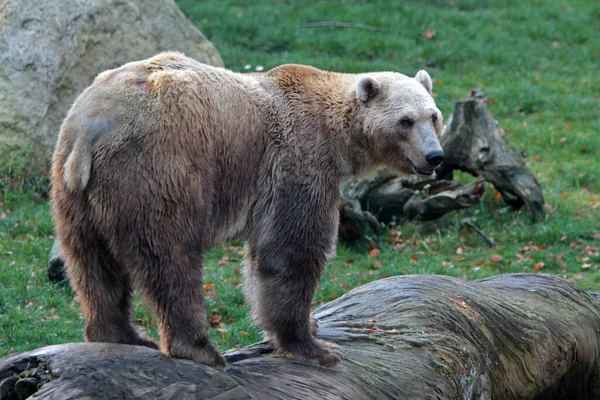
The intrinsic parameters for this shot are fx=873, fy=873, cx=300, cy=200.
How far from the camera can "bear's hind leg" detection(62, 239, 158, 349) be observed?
4.68 meters

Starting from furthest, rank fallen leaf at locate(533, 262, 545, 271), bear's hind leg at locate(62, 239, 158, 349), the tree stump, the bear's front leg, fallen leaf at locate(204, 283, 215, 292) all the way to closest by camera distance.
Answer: the tree stump < fallen leaf at locate(533, 262, 545, 271) < fallen leaf at locate(204, 283, 215, 292) < the bear's front leg < bear's hind leg at locate(62, 239, 158, 349)

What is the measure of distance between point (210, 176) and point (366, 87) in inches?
53.1

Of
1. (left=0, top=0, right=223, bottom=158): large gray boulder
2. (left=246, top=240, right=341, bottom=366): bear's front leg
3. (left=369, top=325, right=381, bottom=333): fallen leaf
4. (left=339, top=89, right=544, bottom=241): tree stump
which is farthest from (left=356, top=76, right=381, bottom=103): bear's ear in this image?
(left=0, top=0, right=223, bottom=158): large gray boulder

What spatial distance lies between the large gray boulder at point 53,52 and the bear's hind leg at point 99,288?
632 cm

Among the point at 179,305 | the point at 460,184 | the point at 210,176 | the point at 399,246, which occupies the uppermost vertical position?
the point at 210,176

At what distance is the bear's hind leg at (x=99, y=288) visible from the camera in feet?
15.4

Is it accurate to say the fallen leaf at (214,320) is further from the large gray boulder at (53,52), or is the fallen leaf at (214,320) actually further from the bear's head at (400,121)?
the large gray boulder at (53,52)

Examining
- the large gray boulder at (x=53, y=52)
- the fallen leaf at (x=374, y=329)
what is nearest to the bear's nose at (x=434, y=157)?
the fallen leaf at (x=374, y=329)

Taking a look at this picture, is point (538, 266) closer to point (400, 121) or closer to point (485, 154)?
point (485, 154)

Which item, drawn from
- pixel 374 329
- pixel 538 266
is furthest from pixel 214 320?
pixel 538 266

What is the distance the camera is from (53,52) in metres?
11.0

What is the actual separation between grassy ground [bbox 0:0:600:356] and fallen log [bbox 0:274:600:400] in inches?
84.9

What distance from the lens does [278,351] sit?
207 inches

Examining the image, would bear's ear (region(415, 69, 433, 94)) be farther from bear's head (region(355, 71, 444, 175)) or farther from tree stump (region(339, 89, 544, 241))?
tree stump (region(339, 89, 544, 241))
